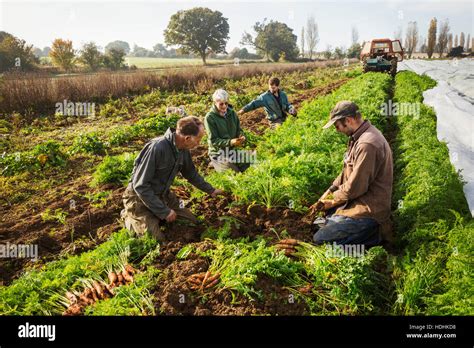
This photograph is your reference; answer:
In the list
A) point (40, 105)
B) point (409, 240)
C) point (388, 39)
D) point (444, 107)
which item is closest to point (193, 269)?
point (409, 240)

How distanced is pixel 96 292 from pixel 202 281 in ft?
3.71

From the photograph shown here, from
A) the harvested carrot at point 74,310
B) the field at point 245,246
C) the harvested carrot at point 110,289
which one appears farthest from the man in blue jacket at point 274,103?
the harvested carrot at point 74,310

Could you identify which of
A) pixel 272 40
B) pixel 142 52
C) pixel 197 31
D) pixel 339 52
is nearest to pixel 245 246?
pixel 197 31

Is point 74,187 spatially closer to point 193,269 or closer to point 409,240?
point 193,269

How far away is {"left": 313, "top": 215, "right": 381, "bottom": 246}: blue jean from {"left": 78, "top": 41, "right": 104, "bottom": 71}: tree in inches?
1154

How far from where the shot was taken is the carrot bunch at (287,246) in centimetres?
401

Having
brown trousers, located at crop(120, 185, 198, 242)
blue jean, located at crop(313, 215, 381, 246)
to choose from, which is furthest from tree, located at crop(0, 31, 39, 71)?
blue jean, located at crop(313, 215, 381, 246)

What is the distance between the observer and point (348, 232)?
4312mm

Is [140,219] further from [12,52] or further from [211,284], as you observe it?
[12,52]

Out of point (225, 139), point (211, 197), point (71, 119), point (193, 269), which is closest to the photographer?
point (193, 269)

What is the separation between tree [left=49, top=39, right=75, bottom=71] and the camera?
92.1 feet

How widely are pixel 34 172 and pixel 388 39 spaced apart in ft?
74.8

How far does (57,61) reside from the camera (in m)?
28.5

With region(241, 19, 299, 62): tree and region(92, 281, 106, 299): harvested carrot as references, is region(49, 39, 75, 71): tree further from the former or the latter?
region(92, 281, 106, 299): harvested carrot
